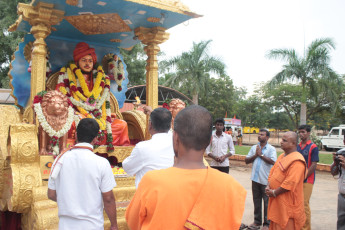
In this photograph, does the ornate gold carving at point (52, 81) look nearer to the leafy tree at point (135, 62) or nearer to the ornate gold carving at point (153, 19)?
the ornate gold carving at point (153, 19)

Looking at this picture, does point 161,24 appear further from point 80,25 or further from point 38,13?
point 38,13

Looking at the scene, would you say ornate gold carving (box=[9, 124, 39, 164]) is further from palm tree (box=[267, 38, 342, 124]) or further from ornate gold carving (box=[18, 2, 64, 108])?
palm tree (box=[267, 38, 342, 124])

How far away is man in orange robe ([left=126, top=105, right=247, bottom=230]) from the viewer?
4.71 ft

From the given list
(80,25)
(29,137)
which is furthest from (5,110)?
(80,25)

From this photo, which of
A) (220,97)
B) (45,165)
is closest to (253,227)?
(45,165)

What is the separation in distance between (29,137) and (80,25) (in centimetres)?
267

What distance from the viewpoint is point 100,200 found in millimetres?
2709

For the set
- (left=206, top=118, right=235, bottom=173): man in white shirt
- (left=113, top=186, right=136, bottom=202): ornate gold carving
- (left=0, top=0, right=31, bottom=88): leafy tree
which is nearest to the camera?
(left=113, top=186, right=136, bottom=202): ornate gold carving

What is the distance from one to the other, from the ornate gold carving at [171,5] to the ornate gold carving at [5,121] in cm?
272

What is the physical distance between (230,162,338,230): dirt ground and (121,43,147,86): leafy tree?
1078cm

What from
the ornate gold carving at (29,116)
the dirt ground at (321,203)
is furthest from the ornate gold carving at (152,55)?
the dirt ground at (321,203)

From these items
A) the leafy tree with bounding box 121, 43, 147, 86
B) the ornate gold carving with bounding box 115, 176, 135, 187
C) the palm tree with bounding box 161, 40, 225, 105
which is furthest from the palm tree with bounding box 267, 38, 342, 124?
the ornate gold carving with bounding box 115, 176, 135, 187

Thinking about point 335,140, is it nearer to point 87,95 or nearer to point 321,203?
point 321,203

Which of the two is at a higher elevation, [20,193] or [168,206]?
[168,206]
